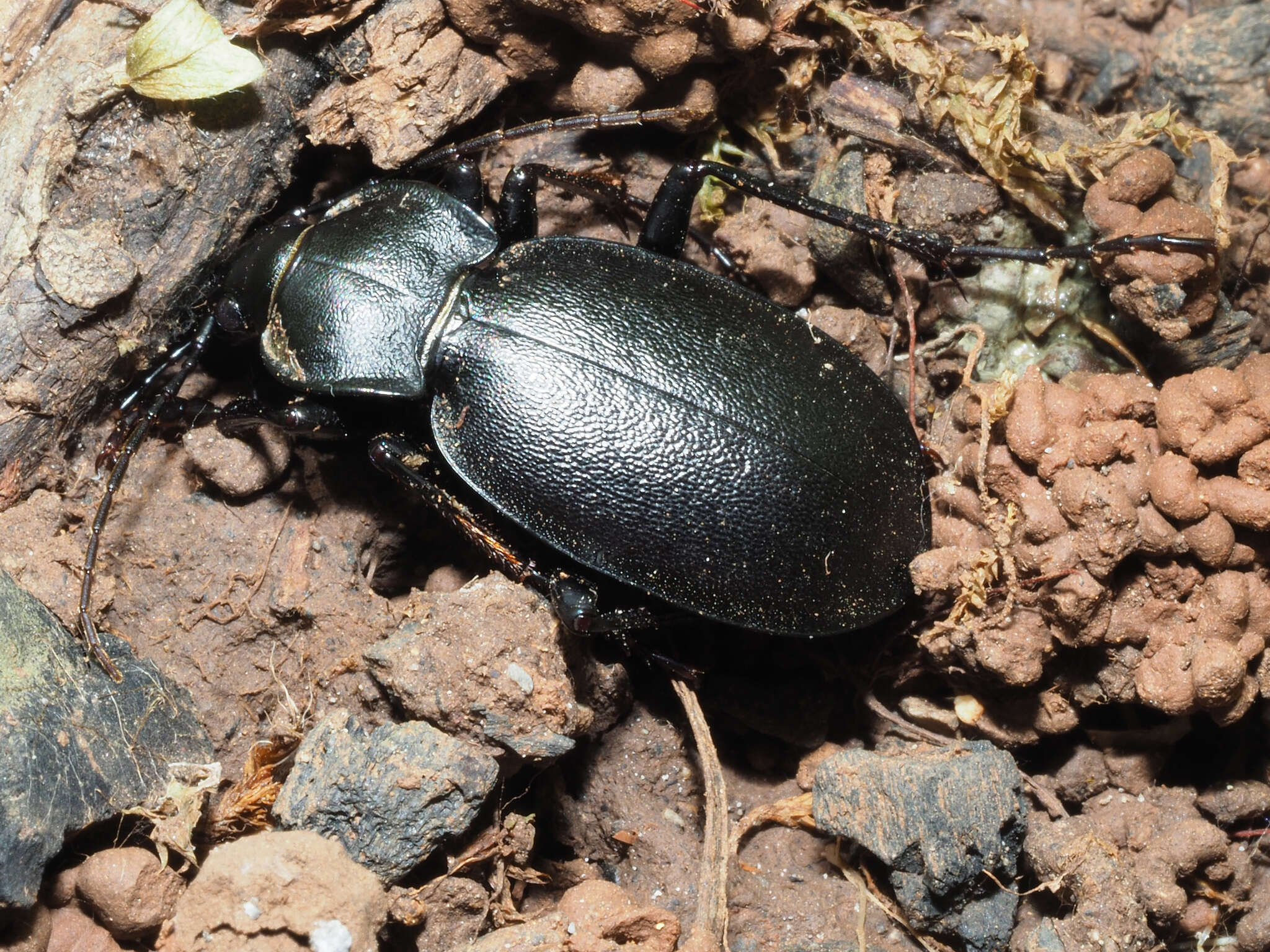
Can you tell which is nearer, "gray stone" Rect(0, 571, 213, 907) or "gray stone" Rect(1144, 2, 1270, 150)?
"gray stone" Rect(0, 571, 213, 907)

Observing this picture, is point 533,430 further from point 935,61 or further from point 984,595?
point 935,61

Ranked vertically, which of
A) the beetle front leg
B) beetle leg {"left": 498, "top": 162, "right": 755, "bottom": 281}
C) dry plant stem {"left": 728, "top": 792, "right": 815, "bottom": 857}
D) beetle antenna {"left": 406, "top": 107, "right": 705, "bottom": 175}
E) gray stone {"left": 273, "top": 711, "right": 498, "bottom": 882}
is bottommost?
dry plant stem {"left": 728, "top": 792, "right": 815, "bottom": 857}

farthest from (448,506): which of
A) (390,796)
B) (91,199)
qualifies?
(91,199)

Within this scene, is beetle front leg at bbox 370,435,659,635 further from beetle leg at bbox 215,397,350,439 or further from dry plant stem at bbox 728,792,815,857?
dry plant stem at bbox 728,792,815,857

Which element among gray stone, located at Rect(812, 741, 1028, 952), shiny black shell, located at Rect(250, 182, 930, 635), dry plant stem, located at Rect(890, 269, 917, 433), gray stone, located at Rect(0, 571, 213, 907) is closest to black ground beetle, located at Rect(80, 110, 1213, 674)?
shiny black shell, located at Rect(250, 182, 930, 635)

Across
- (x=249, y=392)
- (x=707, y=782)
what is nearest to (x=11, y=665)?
(x=249, y=392)
